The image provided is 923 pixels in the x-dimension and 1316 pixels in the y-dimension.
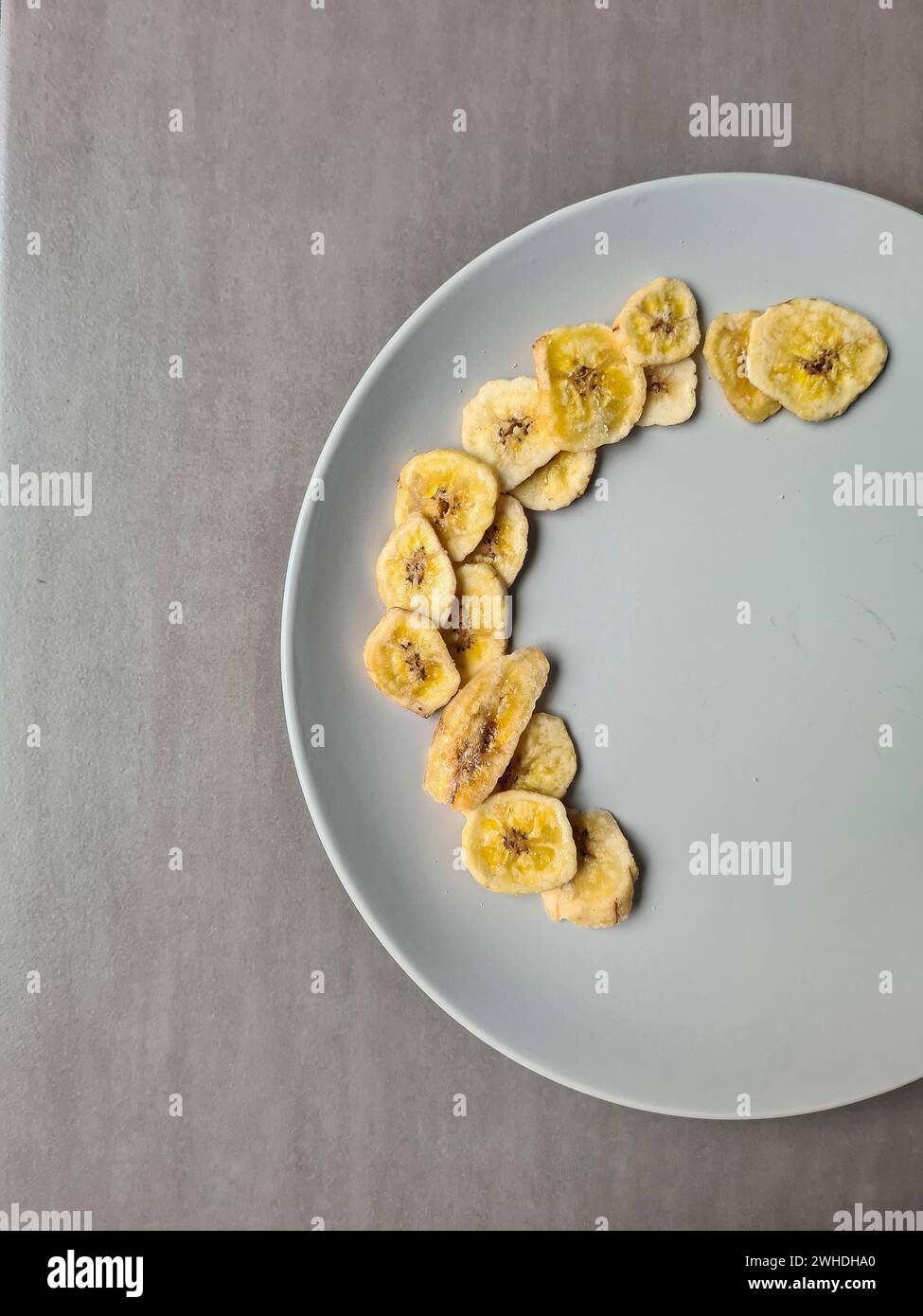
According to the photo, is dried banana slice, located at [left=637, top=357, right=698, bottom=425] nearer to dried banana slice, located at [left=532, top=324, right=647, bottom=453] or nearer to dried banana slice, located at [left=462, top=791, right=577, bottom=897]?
dried banana slice, located at [left=532, top=324, right=647, bottom=453]

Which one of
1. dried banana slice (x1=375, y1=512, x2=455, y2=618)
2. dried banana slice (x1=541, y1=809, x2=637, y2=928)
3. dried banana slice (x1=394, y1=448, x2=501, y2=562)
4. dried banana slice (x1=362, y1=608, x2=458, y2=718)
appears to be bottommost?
dried banana slice (x1=541, y1=809, x2=637, y2=928)

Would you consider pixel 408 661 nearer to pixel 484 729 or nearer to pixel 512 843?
pixel 484 729

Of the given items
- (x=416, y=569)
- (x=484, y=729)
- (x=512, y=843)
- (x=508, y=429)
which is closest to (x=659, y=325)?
(x=508, y=429)

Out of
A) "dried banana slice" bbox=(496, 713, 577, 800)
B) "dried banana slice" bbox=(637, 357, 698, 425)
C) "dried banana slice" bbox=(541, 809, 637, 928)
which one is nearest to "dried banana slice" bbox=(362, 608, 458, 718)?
"dried banana slice" bbox=(496, 713, 577, 800)

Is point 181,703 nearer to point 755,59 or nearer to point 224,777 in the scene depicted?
point 224,777

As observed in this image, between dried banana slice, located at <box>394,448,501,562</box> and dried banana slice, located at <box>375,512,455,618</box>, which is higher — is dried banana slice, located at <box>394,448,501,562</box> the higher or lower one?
the higher one
